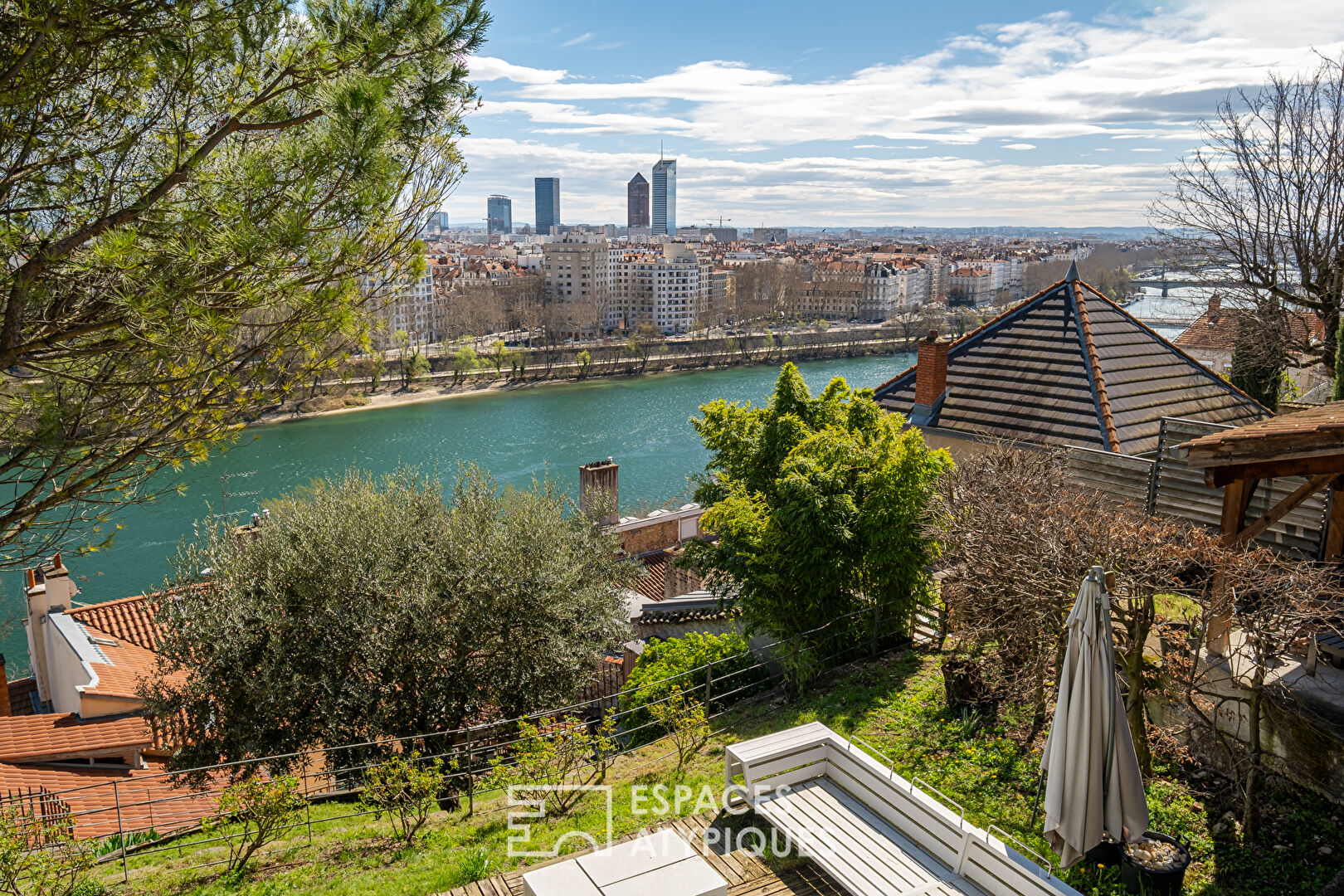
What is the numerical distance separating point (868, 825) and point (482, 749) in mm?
2622

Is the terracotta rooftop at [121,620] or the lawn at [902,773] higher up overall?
the lawn at [902,773]

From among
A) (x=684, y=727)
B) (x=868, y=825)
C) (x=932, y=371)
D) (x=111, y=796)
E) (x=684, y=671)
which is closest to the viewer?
(x=868, y=825)

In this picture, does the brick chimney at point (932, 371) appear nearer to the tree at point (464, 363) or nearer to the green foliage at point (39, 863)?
the green foliage at point (39, 863)

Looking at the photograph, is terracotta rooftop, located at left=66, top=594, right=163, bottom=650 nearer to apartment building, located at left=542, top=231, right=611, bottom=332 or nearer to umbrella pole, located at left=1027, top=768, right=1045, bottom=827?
umbrella pole, located at left=1027, top=768, right=1045, bottom=827

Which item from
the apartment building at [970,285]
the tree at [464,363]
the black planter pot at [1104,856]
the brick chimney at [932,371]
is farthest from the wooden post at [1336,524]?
the apartment building at [970,285]

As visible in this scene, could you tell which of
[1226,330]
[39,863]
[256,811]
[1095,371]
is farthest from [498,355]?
[39,863]

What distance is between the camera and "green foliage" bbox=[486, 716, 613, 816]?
5.38 meters

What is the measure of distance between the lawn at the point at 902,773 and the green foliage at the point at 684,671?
0.95m

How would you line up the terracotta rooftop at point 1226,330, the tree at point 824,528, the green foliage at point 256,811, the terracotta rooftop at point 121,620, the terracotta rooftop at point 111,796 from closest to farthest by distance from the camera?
the green foliage at point 256,811, the terracotta rooftop at point 111,796, the tree at point 824,528, the terracotta rooftop at point 121,620, the terracotta rooftop at point 1226,330

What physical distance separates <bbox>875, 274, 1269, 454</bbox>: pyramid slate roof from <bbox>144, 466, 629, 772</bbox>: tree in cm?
599

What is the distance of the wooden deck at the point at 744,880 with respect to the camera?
4250 millimetres

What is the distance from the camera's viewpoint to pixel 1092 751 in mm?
3844

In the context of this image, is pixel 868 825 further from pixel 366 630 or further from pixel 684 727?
pixel 366 630

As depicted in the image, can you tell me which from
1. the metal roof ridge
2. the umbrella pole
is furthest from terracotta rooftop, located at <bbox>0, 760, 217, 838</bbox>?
the metal roof ridge
